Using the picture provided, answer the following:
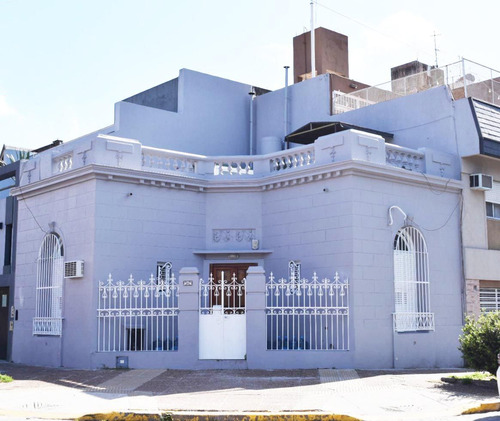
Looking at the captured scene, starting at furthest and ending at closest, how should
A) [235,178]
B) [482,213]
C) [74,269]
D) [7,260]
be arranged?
[7,260]
[482,213]
[235,178]
[74,269]

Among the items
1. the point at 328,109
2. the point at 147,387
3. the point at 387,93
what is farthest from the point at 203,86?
the point at 147,387

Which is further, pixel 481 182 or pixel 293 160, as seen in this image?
pixel 481 182

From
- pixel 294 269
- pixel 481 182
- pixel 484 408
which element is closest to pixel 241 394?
pixel 484 408

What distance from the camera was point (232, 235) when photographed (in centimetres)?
1809

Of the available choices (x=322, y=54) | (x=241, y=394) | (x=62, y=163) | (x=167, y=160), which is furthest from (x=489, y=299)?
(x=62, y=163)

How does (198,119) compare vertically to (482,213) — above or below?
above

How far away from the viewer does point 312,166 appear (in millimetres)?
16531

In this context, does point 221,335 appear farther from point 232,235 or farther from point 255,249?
point 232,235

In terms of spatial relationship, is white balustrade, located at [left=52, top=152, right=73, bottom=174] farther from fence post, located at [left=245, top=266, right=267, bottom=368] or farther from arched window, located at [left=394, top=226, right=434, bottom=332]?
arched window, located at [left=394, top=226, right=434, bottom=332]

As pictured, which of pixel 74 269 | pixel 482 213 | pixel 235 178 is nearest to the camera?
pixel 74 269

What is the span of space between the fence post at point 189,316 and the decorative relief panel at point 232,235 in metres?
3.15

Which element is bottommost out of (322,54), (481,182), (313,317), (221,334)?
(221,334)

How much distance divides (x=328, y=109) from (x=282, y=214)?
497 centimetres

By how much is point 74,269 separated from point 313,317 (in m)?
5.66
